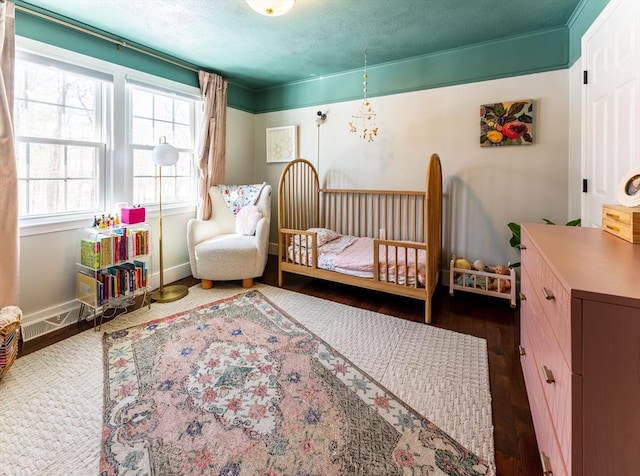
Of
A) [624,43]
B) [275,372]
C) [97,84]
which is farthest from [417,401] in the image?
[97,84]

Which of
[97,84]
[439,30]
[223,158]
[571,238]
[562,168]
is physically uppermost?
[439,30]

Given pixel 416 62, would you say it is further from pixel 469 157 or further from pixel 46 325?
pixel 46 325

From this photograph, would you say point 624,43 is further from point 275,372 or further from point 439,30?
point 275,372

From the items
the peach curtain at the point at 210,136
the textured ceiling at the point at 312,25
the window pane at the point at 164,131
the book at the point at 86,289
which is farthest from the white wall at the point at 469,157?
the book at the point at 86,289

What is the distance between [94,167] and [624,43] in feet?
12.5

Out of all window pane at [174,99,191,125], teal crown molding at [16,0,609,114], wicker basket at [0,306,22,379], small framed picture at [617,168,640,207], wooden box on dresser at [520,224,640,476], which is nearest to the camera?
wooden box on dresser at [520,224,640,476]

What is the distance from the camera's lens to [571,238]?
1276 millimetres

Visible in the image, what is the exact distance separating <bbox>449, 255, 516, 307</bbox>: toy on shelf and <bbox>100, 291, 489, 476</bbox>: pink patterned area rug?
1.54 m

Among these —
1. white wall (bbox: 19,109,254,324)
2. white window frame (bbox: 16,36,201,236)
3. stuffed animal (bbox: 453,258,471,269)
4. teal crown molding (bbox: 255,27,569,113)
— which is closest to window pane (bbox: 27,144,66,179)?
white window frame (bbox: 16,36,201,236)

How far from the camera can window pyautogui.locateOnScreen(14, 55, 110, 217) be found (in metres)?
2.33

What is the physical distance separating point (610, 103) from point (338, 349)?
7.29ft

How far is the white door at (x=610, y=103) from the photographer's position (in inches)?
60.8

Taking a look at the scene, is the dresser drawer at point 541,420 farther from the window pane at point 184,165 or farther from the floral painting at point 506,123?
the window pane at point 184,165

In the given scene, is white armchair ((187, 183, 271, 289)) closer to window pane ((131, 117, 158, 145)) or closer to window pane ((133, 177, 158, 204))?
window pane ((133, 177, 158, 204))
